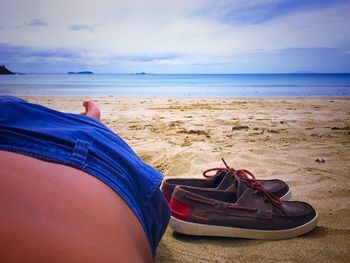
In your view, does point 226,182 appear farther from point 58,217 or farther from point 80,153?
point 58,217

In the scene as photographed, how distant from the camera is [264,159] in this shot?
9.74ft

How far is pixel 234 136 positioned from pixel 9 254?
12.5 ft

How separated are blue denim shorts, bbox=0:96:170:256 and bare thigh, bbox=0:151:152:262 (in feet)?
0.14

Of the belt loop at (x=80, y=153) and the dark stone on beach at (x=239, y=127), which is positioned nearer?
the belt loop at (x=80, y=153)

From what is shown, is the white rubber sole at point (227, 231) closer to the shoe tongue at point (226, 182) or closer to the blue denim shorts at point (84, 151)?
the shoe tongue at point (226, 182)

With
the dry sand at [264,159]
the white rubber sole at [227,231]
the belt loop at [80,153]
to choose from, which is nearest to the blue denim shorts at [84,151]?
the belt loop at [80,153]

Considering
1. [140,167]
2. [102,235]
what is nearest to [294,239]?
[140,167]

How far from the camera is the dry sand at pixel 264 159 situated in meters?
1.46

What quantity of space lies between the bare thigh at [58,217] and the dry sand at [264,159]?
78cm

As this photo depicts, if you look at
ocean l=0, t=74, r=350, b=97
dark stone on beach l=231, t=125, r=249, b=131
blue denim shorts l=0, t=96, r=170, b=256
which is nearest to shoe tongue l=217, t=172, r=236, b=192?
blue denim shorts l=0, t=96, r=170, b=256

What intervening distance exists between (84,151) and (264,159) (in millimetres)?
2432

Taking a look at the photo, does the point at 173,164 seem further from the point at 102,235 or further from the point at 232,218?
the point at 102,235

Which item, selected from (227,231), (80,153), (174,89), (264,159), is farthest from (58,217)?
(174,89)

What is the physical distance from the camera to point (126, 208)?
823mm
